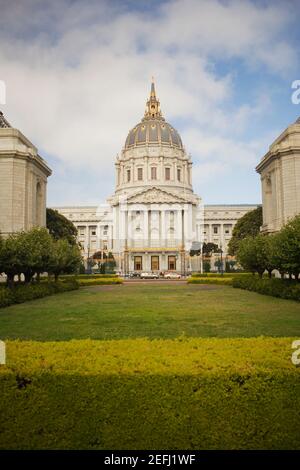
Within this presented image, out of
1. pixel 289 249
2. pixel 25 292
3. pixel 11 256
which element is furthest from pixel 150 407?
pixel 25 292

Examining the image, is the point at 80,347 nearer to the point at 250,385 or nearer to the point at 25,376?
the point at 25,376

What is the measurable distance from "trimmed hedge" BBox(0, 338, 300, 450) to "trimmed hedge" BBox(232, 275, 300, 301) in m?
16.9

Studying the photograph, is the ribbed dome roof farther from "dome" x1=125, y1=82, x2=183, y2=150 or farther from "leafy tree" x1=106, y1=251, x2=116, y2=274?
"dome" x1=125, y1=82, x2=183, y2=150

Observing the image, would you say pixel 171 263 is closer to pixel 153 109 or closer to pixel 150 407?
pixel 153 109

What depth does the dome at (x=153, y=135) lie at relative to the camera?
346 feet

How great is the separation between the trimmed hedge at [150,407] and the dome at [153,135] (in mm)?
102472

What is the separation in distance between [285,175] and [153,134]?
68.8 metres

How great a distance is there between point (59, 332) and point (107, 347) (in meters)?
5.50

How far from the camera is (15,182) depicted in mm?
40188

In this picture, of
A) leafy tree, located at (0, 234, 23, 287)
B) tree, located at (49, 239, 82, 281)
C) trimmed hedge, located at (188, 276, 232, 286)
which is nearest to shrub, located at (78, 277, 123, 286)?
tree, located at (49, 239, 82, 281)

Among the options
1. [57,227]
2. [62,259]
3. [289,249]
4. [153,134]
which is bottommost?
[62,259]

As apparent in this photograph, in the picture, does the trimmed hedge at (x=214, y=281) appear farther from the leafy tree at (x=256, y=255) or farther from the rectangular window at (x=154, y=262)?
the rectangular window at (x=154, y=262)

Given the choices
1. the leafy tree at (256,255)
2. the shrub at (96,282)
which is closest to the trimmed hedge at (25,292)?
the shrub at (96,282)

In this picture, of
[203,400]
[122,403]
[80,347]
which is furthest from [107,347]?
[203,400]
